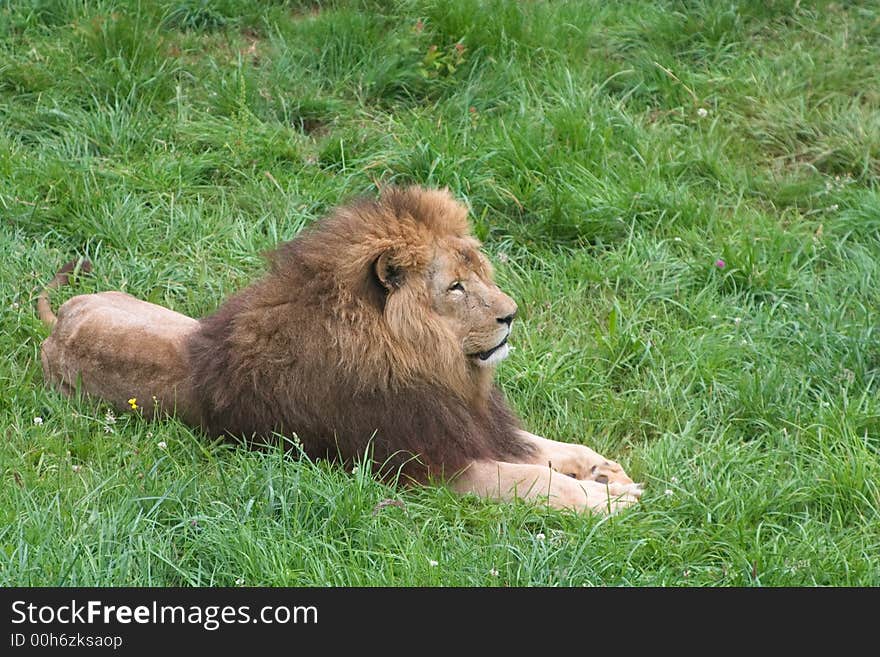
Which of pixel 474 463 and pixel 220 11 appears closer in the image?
pixel 474 463

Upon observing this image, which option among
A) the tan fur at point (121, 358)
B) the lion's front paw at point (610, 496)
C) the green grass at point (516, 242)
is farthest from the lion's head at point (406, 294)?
the tan fur at point (121, 358)

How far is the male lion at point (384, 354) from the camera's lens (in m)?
4.89

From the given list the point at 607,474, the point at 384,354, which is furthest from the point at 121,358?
the point at 607,474

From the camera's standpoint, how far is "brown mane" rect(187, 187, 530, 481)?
489 centimetres

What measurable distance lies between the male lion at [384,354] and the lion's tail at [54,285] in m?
1.17

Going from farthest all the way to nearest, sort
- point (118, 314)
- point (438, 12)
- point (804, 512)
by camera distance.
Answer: point (438, 12) → point (118, 314) → point (804, 512)

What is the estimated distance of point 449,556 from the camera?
436 centimetres

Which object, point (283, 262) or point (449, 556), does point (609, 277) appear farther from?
point (449, 556)

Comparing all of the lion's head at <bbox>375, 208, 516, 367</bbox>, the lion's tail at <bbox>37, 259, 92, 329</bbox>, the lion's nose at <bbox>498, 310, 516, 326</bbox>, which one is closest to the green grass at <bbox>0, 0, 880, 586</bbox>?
the lion's tail at <bbox>37, 259, 92, 329</bbox>

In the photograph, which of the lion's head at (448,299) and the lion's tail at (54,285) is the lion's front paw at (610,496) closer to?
the lion's head at (448,299)

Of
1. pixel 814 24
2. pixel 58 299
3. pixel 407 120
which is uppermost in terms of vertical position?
pixel 814 24

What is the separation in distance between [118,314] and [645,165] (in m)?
2.92
